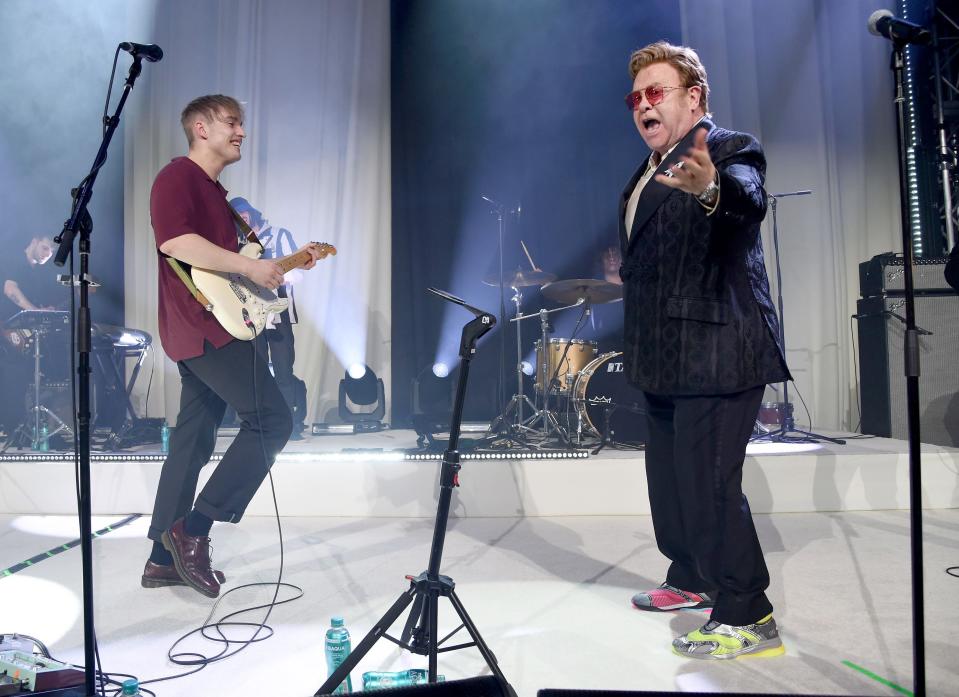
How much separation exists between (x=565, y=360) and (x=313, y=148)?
11.5 feet

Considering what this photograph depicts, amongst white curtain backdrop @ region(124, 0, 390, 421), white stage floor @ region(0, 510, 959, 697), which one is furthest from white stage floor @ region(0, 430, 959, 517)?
white curtain backdrop @ region(124, 0, 390, 421)

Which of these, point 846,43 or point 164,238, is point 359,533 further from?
point 846,43

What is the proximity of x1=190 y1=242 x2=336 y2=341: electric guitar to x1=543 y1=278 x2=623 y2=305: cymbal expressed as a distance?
2.46m

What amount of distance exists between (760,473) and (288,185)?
5162 mm

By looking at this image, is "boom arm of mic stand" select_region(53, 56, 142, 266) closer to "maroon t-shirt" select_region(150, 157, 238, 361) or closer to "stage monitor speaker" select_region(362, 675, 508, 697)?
"maroon t-shirt" select_region(150, 157, 238, 361)

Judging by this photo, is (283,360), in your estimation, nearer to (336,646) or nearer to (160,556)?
(160,556)

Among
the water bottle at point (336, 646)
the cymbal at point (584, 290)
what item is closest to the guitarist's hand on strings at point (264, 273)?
the water bottle at point (336, 646)

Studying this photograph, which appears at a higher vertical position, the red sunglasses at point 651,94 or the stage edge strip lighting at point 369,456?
the red sunglasses at point 651,94

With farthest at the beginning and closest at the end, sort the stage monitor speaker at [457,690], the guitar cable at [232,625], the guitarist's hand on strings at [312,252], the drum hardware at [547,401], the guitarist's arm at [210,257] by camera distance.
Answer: the drum hardware at [547,401]
the guitarist's hand on strings at [312,252]
the guitarist's arm at [210,257]
the guitar cable at [232,625]
the stage monitor speaker at [457,690]

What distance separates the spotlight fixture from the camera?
6.64 m

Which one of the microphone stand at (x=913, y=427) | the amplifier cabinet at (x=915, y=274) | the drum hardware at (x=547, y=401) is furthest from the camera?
the drum hardware at (x=547, y=401)

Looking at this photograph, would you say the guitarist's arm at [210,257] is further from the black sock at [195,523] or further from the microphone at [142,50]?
the black sock at [195,523]

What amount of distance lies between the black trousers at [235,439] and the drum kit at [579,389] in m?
2.50

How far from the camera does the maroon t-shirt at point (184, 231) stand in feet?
8.79
